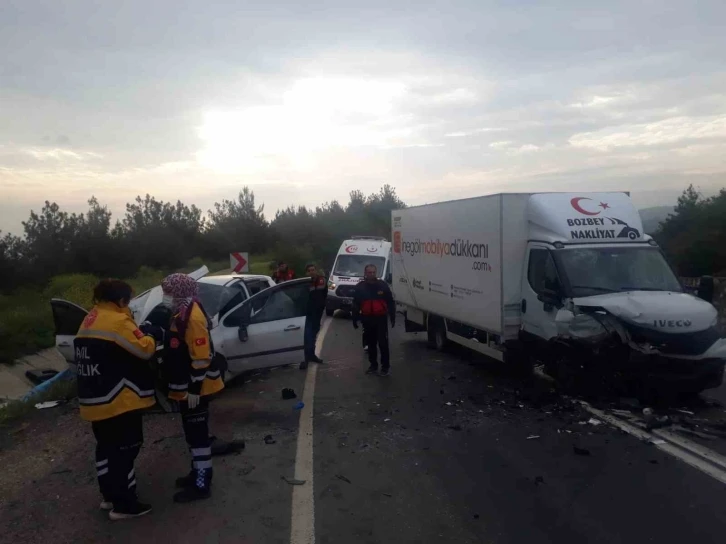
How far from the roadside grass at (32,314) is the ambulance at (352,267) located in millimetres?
7215

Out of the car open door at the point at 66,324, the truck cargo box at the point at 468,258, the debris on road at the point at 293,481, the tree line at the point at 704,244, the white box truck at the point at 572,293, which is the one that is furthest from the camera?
the tree line at the point at 704,244

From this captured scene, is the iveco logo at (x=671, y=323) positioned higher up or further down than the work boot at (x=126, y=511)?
higher up

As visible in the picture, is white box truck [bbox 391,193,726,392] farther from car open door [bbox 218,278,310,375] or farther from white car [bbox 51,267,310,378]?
car open door [bbox 218,278,310,375]

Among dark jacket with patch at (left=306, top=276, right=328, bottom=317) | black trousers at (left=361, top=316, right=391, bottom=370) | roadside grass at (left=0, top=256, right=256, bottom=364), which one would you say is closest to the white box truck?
black trousers at (left=361, top=316, right=391, bottom=370)

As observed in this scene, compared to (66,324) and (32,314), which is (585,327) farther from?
(32,314)

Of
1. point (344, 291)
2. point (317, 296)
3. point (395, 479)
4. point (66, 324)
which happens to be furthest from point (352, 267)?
point (395, 479)

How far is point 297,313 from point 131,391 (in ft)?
16.2

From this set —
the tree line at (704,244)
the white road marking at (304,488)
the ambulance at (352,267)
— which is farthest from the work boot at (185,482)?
the tree line at (704,244)

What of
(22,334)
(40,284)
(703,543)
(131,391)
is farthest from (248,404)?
(40,284)

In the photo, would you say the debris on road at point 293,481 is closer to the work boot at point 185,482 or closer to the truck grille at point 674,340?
the work boot at point 185,482

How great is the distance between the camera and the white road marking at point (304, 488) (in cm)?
468

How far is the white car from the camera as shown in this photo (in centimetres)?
916

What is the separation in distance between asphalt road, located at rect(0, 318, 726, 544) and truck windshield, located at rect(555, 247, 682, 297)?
1618 millimetres

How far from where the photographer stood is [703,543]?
14.2 ft
